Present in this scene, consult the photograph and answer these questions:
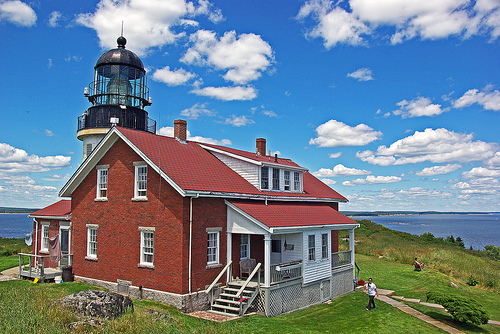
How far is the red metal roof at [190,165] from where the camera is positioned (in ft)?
54.9

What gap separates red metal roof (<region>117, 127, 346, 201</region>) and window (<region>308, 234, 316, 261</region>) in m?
3.16

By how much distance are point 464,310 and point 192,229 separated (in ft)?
37.5

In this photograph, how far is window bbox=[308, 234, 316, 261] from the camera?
62.2ft

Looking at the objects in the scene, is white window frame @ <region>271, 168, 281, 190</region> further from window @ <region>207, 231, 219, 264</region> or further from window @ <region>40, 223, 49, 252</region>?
window @ <region>40, 223, 49, 252</region>

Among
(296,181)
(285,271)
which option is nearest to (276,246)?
(285,271)

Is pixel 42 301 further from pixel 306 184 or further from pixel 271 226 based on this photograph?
pixel 306 184

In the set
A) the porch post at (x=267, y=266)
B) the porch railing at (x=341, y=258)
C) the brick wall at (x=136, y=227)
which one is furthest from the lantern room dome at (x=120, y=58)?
the porch railing at (x=341, y=258)

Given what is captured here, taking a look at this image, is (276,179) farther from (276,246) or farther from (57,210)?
(57,210)

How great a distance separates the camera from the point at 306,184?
27000 mm

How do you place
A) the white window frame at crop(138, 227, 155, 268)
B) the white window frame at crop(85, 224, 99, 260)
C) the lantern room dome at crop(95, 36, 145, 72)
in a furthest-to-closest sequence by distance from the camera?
the lantern room dome at crop(95, 36, 145, 72) < the white window frame at crop(85, 224, 99, 260) < the white window frame at crop(138, 227, 155, 268)

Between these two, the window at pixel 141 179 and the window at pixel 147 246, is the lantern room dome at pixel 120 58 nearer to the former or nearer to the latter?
the window at pixel 141 179

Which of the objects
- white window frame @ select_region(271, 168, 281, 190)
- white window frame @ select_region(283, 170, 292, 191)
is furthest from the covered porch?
white window frame @ select_region(283, 170, 292, 191)

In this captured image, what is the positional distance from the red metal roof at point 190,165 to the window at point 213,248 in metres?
2.02

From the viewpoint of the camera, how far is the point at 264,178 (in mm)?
21234
